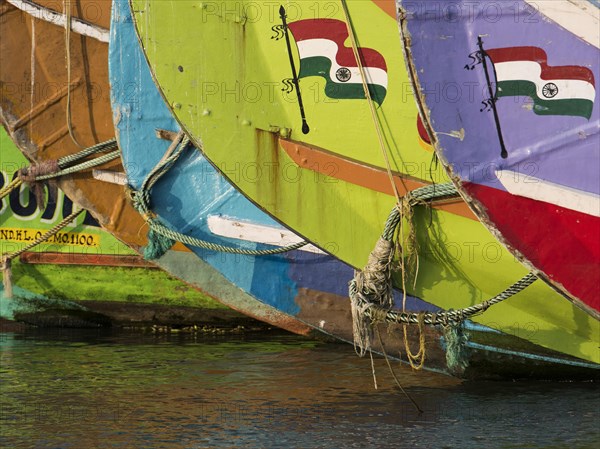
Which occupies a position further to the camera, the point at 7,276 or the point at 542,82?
the point at 7,276

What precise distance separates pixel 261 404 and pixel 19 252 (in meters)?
3.20

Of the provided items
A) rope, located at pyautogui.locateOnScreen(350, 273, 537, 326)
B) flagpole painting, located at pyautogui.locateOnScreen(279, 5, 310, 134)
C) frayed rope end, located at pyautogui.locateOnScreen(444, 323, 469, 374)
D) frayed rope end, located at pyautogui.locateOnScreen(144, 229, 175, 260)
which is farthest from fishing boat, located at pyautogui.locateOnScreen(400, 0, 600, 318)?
frayed rope end, located at pyautogui.locateOnScreen(144, 229, 175, 260)

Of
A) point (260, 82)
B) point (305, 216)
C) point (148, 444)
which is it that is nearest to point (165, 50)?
point (260, 82)

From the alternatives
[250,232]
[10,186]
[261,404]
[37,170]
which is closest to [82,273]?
[10,186]

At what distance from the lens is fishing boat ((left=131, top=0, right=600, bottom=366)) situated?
22.7 ft

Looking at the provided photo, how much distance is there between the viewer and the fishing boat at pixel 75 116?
927cm

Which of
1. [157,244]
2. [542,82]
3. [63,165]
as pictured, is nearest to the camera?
[542,82]

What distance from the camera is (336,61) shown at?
23.1ft

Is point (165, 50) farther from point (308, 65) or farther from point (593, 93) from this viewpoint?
point (593, 93)

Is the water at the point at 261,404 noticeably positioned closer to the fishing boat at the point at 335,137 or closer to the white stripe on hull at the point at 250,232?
the fishing boat at the point at 335,137

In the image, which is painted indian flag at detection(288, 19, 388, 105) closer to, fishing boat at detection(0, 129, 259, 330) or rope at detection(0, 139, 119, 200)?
rope at detection(0, 139, 119, 200)

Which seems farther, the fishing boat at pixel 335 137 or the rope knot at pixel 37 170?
the rope knot at pixel 37 170

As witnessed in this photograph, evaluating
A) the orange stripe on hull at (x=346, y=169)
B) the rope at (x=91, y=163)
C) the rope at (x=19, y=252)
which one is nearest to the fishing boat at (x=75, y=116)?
the rope at (x=91, y=163)

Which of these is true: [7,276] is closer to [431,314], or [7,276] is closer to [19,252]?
[19,252]
